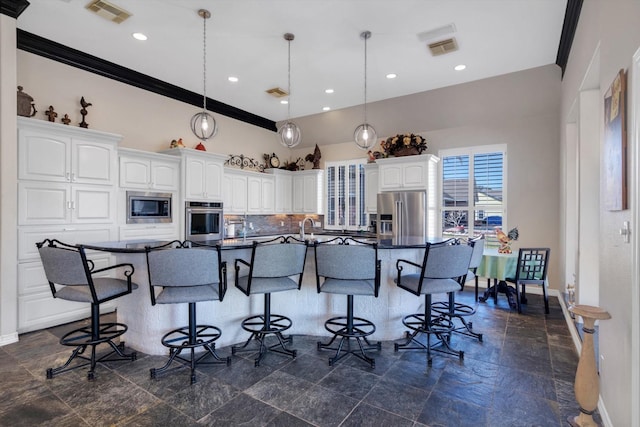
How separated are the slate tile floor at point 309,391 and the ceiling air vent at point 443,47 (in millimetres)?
3539

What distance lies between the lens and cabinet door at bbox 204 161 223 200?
5535mm

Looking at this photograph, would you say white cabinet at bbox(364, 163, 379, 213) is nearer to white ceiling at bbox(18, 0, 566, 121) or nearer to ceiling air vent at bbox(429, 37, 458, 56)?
white ceiling at bbox(18, 0, 566, 121)

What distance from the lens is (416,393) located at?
2.35m

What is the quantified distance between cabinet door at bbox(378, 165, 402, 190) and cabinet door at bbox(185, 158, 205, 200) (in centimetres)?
326

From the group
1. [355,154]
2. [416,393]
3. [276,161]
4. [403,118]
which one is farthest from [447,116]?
[416,393]

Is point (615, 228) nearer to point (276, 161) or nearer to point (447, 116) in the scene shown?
point (447, 116)

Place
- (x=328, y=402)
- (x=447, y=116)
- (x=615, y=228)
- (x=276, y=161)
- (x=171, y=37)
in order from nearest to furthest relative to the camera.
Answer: (x=615, y=228) < (x=328, y=402) < (x=171, y=37) < (x=447, y=116) < (x=276, y=161)

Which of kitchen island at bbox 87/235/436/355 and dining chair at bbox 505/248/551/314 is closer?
kitchen island at bbox 87/235/436/355

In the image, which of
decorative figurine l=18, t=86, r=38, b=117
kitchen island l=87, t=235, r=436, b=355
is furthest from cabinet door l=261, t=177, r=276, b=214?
decorative figurine l=18, t=86, r=38, b=117

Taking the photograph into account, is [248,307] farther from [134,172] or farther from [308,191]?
[308,191]

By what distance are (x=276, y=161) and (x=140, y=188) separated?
135 inches

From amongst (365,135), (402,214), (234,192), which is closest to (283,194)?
(234,192)

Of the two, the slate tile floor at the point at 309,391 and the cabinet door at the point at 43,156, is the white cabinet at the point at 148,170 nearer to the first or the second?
the cabinet door at the point at 43,156

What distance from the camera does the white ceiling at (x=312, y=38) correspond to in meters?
3.37
